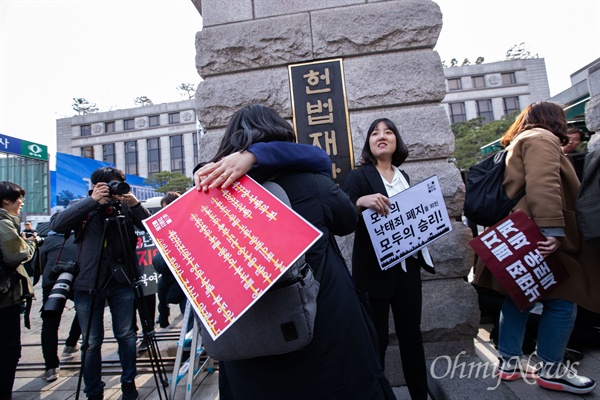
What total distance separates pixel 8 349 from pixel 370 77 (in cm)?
378

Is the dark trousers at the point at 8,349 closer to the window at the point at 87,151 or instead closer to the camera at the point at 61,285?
the camera at the point at 61,285

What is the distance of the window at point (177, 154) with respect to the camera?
44312mm

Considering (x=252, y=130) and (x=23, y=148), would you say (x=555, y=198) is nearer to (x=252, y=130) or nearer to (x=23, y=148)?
(x=252, y=130)

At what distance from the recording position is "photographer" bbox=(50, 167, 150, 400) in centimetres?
255

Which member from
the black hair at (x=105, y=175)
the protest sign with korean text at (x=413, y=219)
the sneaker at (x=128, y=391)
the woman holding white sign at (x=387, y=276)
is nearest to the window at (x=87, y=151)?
the black hair at (x=105, y=175)

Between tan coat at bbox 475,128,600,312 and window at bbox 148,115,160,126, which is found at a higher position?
window at bbox 148,115,160,126

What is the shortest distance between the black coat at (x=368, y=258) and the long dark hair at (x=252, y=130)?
0.96 metres

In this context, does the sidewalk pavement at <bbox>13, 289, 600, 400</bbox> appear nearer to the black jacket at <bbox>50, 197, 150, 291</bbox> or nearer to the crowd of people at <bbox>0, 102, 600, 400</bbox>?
the crowd of people at <bbox>0, 102, 600, 400</bbox>

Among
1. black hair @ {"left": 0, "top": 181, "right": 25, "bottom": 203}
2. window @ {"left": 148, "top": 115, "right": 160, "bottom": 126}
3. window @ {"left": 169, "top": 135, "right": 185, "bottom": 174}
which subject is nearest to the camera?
black hair @ {"left": 0, "top": 181, "right": 25, "bottom": 203}

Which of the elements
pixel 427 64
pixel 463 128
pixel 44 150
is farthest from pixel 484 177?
pixel 463 128

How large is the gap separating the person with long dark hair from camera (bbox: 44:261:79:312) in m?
2.22

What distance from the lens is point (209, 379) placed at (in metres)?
3.09

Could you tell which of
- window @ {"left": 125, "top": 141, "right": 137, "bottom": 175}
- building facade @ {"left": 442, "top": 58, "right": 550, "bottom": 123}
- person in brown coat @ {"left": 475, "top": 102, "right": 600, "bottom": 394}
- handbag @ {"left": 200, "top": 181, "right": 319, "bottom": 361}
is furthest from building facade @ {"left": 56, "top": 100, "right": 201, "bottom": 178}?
handbag @ {"left": 200, "top": 181, "right": 319, "bottom": 361}

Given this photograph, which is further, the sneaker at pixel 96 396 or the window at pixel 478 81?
the window at pixel 478 81
